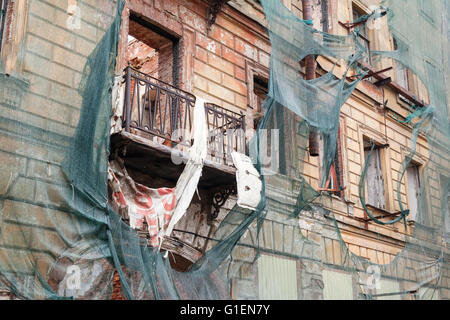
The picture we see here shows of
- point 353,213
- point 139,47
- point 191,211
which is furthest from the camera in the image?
point 353,213

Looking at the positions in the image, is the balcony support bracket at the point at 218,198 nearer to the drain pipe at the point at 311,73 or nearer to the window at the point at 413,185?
the drain pipe at the point at 311,73

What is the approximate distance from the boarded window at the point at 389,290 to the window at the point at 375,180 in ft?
12.7

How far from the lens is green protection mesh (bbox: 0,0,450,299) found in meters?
6.31

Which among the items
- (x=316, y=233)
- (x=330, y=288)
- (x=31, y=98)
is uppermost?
(x=31, y=98)

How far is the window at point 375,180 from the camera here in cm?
1414

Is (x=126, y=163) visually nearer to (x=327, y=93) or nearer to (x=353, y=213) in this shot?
(x=327, y=93)

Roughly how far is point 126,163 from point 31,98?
2.23 m

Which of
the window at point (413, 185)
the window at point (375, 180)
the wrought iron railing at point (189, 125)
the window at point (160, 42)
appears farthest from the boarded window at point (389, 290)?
the window at point (413, 185)

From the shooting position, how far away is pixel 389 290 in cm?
1002

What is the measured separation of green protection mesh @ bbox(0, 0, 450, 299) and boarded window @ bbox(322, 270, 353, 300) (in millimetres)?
172

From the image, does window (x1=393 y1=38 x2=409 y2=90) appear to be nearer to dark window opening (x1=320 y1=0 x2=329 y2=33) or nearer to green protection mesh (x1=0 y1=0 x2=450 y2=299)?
dark window opening (x1=320 y1=0 x2=329 y2=33)

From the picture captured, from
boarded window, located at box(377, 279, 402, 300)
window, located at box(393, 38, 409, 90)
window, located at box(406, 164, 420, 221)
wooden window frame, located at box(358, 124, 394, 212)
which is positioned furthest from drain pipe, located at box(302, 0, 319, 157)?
window, located at box(406, 164, 420, 221)
